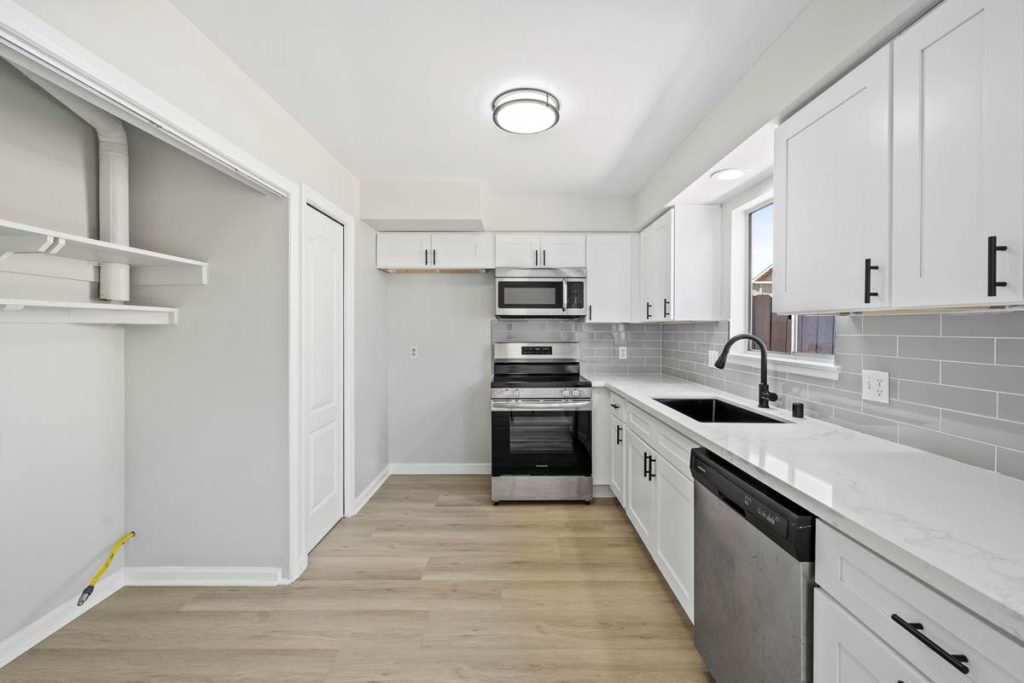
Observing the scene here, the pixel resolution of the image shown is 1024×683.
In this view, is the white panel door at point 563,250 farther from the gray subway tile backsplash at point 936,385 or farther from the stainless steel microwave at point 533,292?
the gray subway tile backsplash at point 936,385

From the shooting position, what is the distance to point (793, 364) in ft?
6.92

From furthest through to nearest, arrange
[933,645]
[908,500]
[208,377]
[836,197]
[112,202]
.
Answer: [208,377]
[112,202]
[836,197]
[908,500]
[933,645]

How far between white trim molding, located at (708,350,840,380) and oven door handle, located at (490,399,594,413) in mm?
1081

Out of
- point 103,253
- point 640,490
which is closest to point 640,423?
point 640,490

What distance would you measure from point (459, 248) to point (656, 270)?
1585 mm

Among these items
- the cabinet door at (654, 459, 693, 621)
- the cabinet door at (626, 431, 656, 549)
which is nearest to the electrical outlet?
the cabinet door at (654, 459, 693, 621)

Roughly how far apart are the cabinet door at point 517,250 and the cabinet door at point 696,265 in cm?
115

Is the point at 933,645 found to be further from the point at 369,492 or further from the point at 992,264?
the point at 369,492

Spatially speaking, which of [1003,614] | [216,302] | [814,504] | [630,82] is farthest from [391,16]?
[1003,614]

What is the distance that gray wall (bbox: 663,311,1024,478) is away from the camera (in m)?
1.21

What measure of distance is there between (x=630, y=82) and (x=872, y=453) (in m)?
1.76

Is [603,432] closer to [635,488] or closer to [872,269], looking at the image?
[635,488]

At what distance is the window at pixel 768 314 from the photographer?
2.12 m

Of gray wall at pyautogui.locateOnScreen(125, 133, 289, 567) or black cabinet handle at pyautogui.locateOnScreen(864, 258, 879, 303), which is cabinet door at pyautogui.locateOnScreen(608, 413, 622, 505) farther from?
gray wall at pyautogui.locateOnScreen(125, 133, 289, 567)
